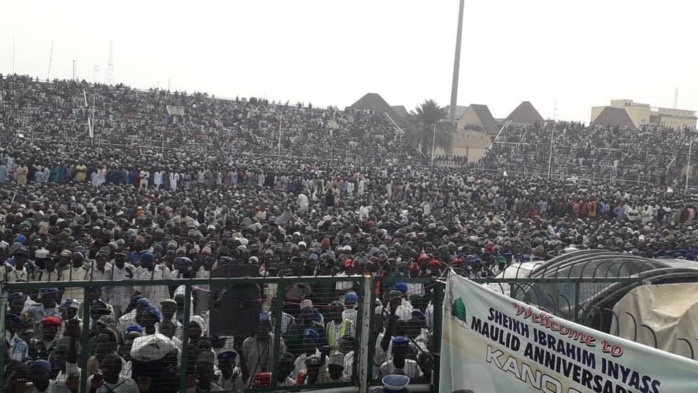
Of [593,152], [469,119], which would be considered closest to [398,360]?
[593,152]

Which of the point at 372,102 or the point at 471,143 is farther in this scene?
the point at 372,102

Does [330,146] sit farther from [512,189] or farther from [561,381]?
[561,381]

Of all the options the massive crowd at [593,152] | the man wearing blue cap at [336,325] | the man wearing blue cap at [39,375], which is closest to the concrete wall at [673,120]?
the massive crowd at [593,152]

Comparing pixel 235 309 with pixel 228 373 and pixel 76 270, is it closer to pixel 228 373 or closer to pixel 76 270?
pixel 228 373

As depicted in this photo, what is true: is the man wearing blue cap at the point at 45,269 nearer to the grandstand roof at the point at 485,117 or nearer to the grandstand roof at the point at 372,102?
the grandstand roof at the point at 485,117

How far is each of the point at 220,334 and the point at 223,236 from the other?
7689 millimetres

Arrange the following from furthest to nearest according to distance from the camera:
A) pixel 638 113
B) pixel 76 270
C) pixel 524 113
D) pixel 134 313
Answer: pixel 524 113 < pixel 638 113 < pixel 76 270 < pixel 134 313

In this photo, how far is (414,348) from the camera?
621 centimetres

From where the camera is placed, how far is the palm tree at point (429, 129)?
159 ft

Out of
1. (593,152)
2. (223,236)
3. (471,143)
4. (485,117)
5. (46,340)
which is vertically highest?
(485,117)

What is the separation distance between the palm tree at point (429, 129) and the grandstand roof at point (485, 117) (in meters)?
19.5

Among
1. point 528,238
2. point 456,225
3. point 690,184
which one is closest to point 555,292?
point 528,238

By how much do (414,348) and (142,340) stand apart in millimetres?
2277

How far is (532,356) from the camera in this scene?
177 inches
